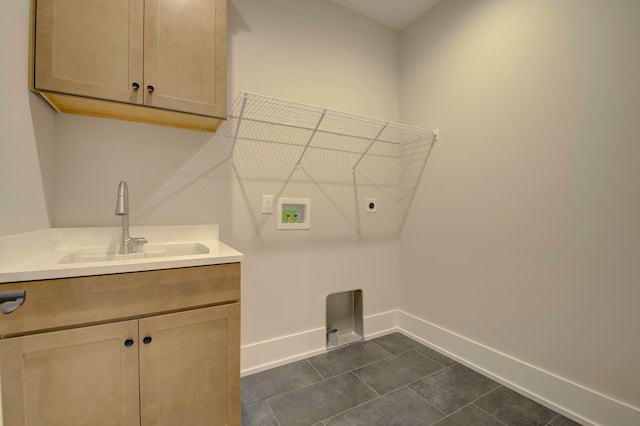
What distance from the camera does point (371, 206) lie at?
2.27 m

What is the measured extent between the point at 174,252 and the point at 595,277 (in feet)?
6.85

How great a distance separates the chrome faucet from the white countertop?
53mm

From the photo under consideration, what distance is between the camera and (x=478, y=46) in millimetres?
1822

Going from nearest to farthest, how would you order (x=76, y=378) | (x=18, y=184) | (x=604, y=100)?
(x=76, y=378)
(x=18, y=184)
(x=604, y=100)

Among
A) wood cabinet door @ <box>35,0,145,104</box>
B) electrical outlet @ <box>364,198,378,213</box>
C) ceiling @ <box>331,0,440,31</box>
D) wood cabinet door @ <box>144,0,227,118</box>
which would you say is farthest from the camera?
electrical outlet @ <box>364,198,378,213</box>

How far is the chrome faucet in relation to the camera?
1238 millimetres

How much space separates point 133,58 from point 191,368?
1319mm

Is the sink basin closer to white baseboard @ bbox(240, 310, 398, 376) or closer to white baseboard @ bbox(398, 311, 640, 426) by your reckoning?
white baseboard @ bbox(240, 310, 398, 376)

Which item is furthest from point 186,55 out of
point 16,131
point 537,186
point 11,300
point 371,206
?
point 537,186

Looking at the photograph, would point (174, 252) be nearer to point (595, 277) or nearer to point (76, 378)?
point (76, 378)

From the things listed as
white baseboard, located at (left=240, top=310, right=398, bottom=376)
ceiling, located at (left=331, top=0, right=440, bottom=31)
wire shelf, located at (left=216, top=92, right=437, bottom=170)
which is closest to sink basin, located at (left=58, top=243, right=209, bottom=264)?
wire shelf, located at (left=216, top=92, right=437, bottom=170)

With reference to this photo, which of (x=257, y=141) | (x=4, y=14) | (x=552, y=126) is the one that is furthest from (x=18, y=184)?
(x=552, y=126)

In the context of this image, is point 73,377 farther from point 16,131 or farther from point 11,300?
point 16,131

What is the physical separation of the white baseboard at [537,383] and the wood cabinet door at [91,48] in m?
2.36
